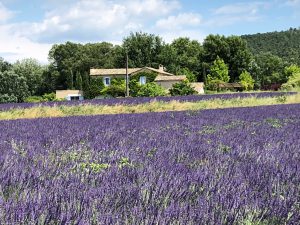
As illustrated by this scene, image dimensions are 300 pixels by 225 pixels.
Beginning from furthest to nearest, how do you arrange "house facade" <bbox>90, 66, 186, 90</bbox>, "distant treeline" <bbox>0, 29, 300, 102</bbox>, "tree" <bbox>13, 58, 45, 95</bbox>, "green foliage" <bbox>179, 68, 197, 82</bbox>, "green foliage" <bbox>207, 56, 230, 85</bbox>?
"tree" <bbox>13, 58, 45, 95</bbox> < "distant treeline" <bbox>0, 29, 300, 102</bbox> < "green foliage" <bbox>207, 56, 230, 85</bbox> < "green foliage" <bbox>179, 68, 197, 82</bbox> < "house facade" <bbox>90, 66, 186, 90</bbox>

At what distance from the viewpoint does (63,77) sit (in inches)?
3531

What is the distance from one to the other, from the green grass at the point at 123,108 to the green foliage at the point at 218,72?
4930cm

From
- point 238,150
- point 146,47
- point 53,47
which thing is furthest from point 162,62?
point 238,150

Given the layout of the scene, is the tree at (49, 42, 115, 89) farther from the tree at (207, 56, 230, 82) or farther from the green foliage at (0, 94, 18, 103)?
the green foliage at (0, 94, 18, 103)

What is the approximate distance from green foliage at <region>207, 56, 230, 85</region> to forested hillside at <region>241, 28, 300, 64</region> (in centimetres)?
7069

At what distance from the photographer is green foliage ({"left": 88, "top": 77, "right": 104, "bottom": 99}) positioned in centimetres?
6725

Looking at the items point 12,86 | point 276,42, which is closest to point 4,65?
point 12,86

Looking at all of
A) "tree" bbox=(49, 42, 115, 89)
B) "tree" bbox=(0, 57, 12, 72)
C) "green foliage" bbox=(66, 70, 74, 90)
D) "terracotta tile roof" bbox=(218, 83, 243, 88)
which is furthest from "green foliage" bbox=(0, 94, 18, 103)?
"terracotta tile roof" bbox=(218, 83, 243, 88)

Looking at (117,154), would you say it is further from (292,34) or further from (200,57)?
(292,34)

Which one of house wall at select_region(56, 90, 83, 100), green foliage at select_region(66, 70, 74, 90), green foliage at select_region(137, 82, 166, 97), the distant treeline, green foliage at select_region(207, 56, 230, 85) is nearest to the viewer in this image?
green foliage at select_region(137, 82, 166, 97)

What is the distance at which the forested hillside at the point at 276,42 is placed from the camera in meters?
154

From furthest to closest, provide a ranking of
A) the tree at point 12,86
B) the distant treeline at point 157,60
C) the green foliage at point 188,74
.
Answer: the distant treeline at point 157,60 < the green foliage at point 188,74 < the tree at point 12,86

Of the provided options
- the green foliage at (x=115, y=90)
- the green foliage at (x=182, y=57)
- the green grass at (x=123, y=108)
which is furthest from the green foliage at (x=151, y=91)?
the green foliage at (x=182, y=57)

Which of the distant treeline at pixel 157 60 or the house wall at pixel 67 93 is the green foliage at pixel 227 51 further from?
the house wall at pixel 67 93
